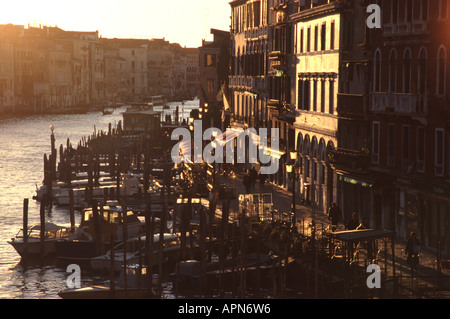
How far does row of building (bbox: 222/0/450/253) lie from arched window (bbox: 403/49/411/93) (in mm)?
31

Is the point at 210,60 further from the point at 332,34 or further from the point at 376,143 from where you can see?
the point at 376,143

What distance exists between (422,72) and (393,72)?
2.42 meters

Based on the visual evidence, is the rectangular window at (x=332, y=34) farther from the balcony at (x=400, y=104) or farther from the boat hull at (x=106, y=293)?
the boat hull at (x=106, y=293)

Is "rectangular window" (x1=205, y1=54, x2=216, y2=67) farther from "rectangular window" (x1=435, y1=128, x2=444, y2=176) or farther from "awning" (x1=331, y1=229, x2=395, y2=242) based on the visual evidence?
"awning" (x1=331, y1=229, x2=395, y2=242)

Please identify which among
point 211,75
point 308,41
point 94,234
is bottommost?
point 94,234

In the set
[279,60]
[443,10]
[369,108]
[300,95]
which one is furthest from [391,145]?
[279,60]

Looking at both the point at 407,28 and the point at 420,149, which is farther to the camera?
the point at 407,28

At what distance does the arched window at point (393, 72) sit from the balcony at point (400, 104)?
0.26m

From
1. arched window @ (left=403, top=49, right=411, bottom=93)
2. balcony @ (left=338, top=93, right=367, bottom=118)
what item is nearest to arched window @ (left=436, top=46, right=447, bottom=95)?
arched window @ (left=403, top=49, right=411, bottom=93)

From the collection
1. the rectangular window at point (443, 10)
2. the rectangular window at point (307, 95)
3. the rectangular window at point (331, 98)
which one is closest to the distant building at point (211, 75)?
the rectangular window at point (307, 95)

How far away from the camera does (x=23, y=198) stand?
5872cm

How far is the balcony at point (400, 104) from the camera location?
30562 millimetres

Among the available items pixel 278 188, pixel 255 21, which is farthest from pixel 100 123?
pixel 278 188

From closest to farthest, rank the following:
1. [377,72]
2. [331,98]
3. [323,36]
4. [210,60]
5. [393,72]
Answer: [393,72], [377,72], [331,98], [323,36], [210,60]
